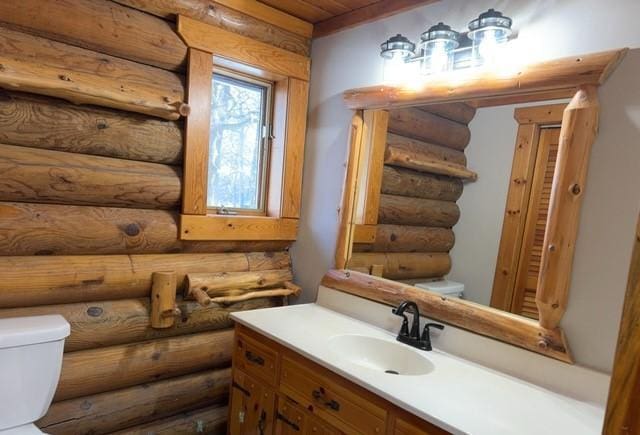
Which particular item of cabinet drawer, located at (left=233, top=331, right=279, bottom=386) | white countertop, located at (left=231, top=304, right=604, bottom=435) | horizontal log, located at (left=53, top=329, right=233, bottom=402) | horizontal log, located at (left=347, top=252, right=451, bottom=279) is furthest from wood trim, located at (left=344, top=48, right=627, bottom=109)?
horizontal log, located at (left=53, top=329, right=233, bottom=402)

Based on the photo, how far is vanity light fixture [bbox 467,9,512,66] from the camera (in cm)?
147

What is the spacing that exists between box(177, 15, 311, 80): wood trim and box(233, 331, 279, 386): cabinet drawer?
1.39 metres

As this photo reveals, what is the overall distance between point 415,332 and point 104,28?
1835 mm

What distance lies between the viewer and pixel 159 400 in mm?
1980

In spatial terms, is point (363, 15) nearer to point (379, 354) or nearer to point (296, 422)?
point (379, 354)

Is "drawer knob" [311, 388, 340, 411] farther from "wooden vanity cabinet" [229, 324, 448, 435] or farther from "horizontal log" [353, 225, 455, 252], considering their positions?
"horizontal log" [353, 225, 455, 252]

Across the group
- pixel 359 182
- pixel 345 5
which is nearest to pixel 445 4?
pixel 345 5

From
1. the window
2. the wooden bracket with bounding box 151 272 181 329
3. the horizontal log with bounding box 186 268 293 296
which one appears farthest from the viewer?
the window

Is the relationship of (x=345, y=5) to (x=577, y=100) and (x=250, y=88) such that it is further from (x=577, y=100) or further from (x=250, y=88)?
(x=577, y=100)

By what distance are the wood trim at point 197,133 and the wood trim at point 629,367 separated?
1776 mm

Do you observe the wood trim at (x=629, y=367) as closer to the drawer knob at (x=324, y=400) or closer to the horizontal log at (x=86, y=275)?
the drawer knob at (x=324, y=400)

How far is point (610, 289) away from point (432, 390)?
0.65 metres

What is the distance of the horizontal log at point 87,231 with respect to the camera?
5.18ft

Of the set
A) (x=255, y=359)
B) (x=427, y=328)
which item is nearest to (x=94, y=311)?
(x=255, y=359)
